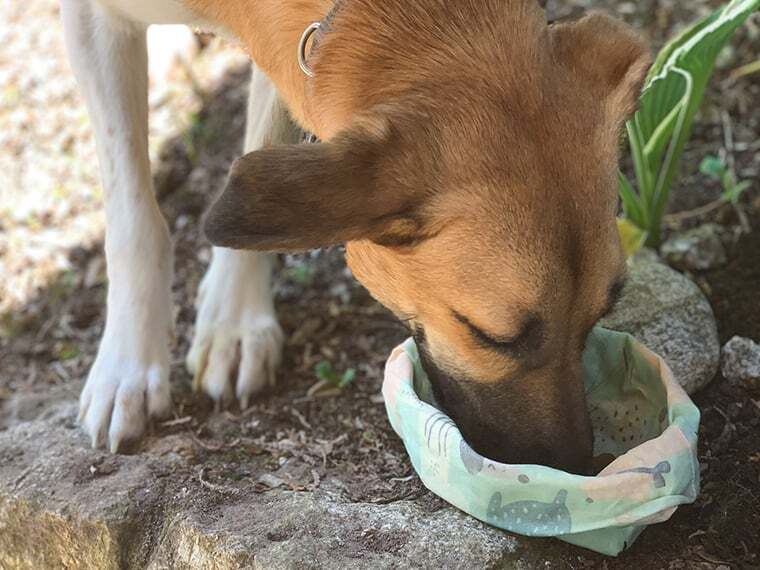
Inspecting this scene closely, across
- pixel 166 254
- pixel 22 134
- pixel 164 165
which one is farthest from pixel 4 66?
pixel 166 254

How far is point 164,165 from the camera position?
480 centimetres

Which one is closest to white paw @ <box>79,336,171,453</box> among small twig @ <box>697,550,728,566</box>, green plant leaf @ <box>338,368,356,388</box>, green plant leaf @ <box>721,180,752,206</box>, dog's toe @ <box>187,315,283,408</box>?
dog's toe @ <box>187,315,283,408</box>

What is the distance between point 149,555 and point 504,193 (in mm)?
1296

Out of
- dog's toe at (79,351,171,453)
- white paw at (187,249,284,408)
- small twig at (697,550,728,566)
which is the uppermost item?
white paw at (187,249,284,408)

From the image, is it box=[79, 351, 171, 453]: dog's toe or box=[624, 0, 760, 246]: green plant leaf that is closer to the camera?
box=[624, 0, 760, 246]: green plant leaf

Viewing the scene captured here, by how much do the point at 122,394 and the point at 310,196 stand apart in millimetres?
1331

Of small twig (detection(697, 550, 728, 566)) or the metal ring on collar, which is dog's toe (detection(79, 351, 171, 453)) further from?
small twig (detection(697, 550, 728, 566))

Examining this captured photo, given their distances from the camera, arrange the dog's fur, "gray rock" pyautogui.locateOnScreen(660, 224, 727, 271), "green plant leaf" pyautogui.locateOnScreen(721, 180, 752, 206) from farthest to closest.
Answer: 1. "green plant leaf" pyautogui.locateOnScreen(721, 180, 752, 206)
2. "gray rock" pyautogui.locateOnScreen(660, 224, 727, 271)
3. the dog's fur

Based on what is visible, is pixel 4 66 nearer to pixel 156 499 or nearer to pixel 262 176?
pixel 156 499

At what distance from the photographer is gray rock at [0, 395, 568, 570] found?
7.78 feet

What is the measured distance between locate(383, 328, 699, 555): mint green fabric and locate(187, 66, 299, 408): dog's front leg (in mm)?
739

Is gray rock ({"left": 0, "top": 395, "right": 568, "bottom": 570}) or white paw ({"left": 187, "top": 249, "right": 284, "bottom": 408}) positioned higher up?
white paw ({"left": 187, "top": 249, "right": 284, "bottom": 408})

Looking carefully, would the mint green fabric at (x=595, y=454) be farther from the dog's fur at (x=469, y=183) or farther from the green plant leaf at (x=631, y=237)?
the green plant leaf at (x=631, y=237)

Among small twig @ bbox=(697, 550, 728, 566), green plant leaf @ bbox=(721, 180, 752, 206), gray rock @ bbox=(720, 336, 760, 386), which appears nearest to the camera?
small twig @ bbox=(697, 550, 728, 566)
